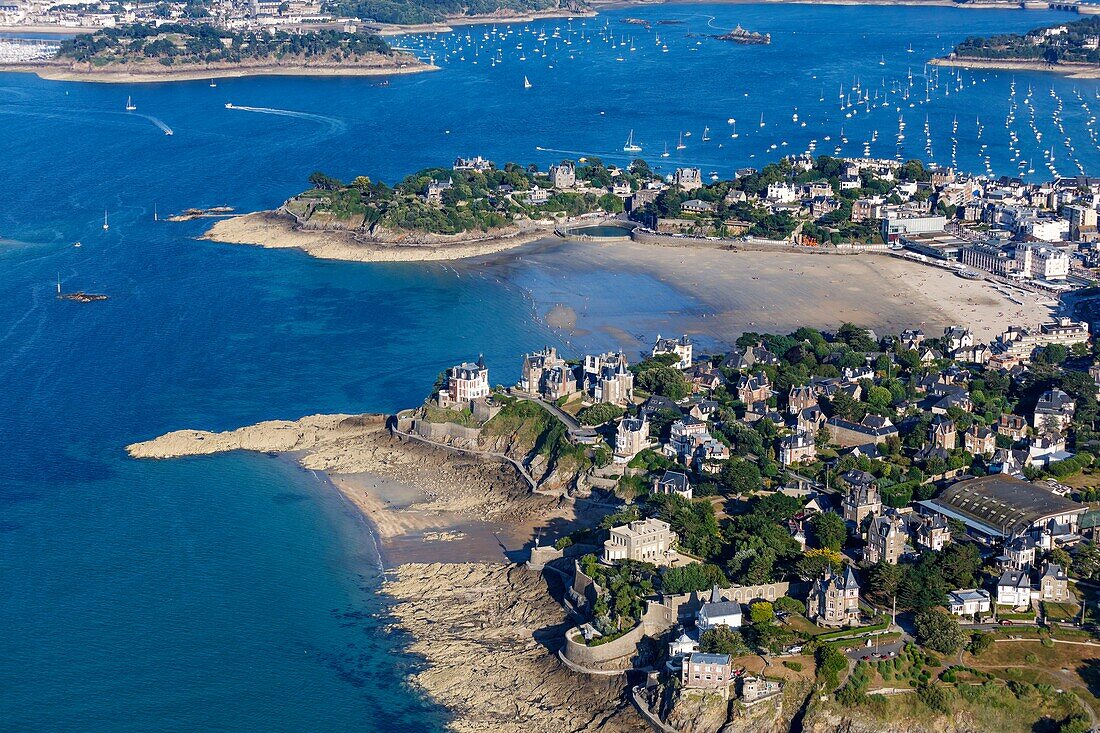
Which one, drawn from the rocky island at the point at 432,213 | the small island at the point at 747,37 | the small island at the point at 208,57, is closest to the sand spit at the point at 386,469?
the rocky island at the point at 432,213

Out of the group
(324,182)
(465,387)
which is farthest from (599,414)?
(324,182)

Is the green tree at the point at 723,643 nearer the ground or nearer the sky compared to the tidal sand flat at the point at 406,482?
nearer the sky

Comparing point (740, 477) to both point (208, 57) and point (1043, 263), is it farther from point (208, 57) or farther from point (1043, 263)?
point (208, 57)

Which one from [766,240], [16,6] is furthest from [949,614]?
[16,6]

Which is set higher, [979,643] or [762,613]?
[762,613]

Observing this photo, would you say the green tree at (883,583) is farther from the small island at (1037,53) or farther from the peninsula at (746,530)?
the small island at (1037,53)

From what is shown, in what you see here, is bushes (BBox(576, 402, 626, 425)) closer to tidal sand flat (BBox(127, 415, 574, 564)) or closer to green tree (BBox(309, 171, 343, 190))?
tidal sand flat (BBox(127, 415, 574, 564))
